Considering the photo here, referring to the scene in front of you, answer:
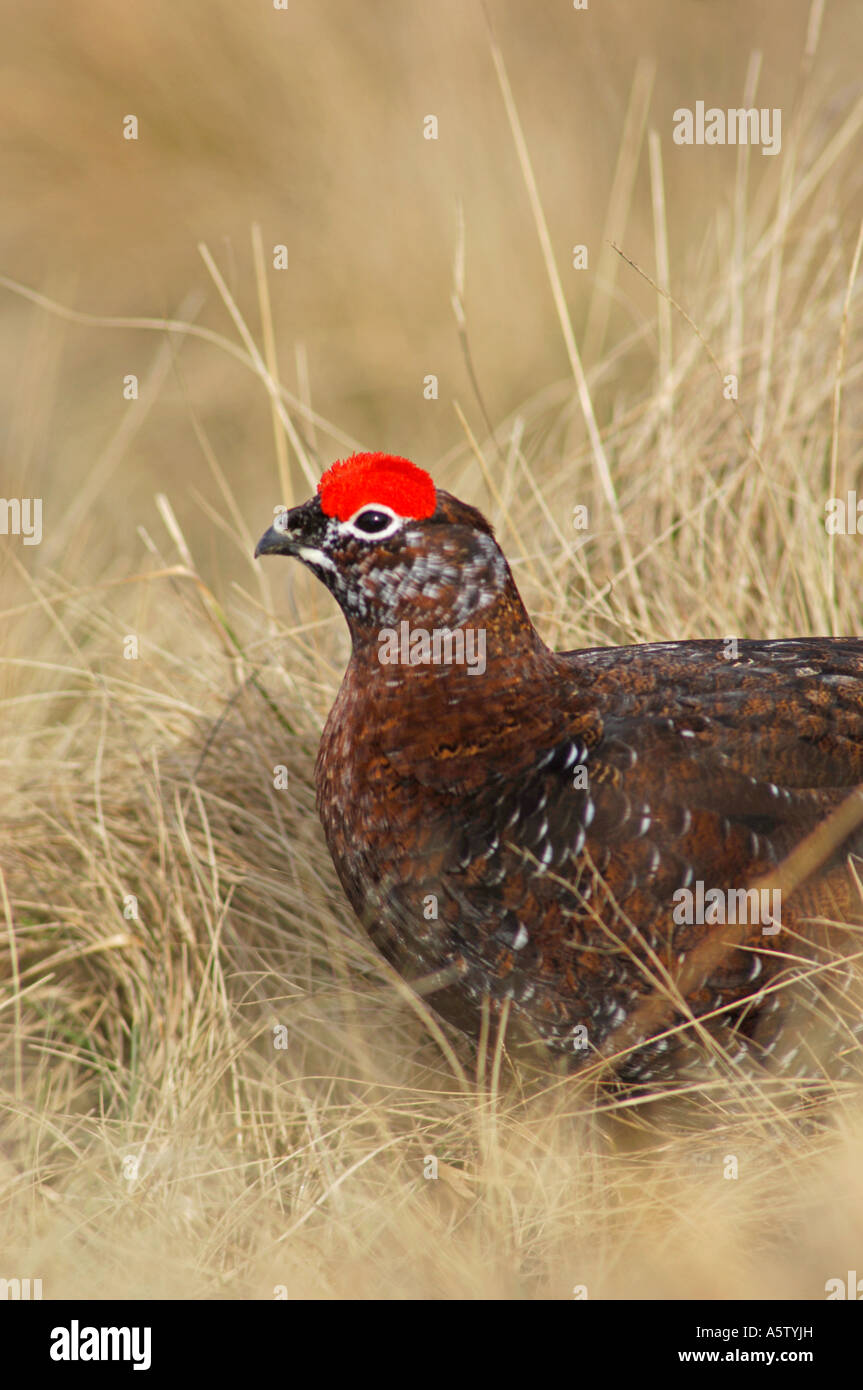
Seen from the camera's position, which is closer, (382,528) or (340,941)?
(382,528)

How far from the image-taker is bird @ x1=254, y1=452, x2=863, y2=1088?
10.4 feet

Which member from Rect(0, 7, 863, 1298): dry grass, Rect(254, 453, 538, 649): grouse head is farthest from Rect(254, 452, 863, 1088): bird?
Rect(0, 7, 863, 1298): dry grass

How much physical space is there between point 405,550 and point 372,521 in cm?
10

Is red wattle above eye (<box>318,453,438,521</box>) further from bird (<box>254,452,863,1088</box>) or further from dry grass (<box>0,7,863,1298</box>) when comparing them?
dry grass (<box>0,7,863,1298</box>)

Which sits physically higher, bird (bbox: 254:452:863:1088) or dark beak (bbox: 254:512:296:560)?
dark beak (bbox: 254:512:296:560)

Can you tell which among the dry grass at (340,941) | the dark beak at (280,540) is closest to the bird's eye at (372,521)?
the dark beak at (280,540)

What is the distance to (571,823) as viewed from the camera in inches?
126

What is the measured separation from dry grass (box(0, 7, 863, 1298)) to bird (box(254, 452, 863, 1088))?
229mm

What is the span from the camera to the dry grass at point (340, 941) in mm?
3186

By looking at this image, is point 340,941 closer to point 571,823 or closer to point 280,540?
point 571,823

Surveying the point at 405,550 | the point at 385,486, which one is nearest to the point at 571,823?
the point at 405,550

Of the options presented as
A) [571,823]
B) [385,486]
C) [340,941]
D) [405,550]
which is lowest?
[340,941]

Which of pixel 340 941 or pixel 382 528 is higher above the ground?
pixel 382 528

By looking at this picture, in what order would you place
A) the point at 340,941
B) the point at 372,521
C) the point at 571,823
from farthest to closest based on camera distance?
the point at 340,941
the point at 372,521
the point at 571,823
